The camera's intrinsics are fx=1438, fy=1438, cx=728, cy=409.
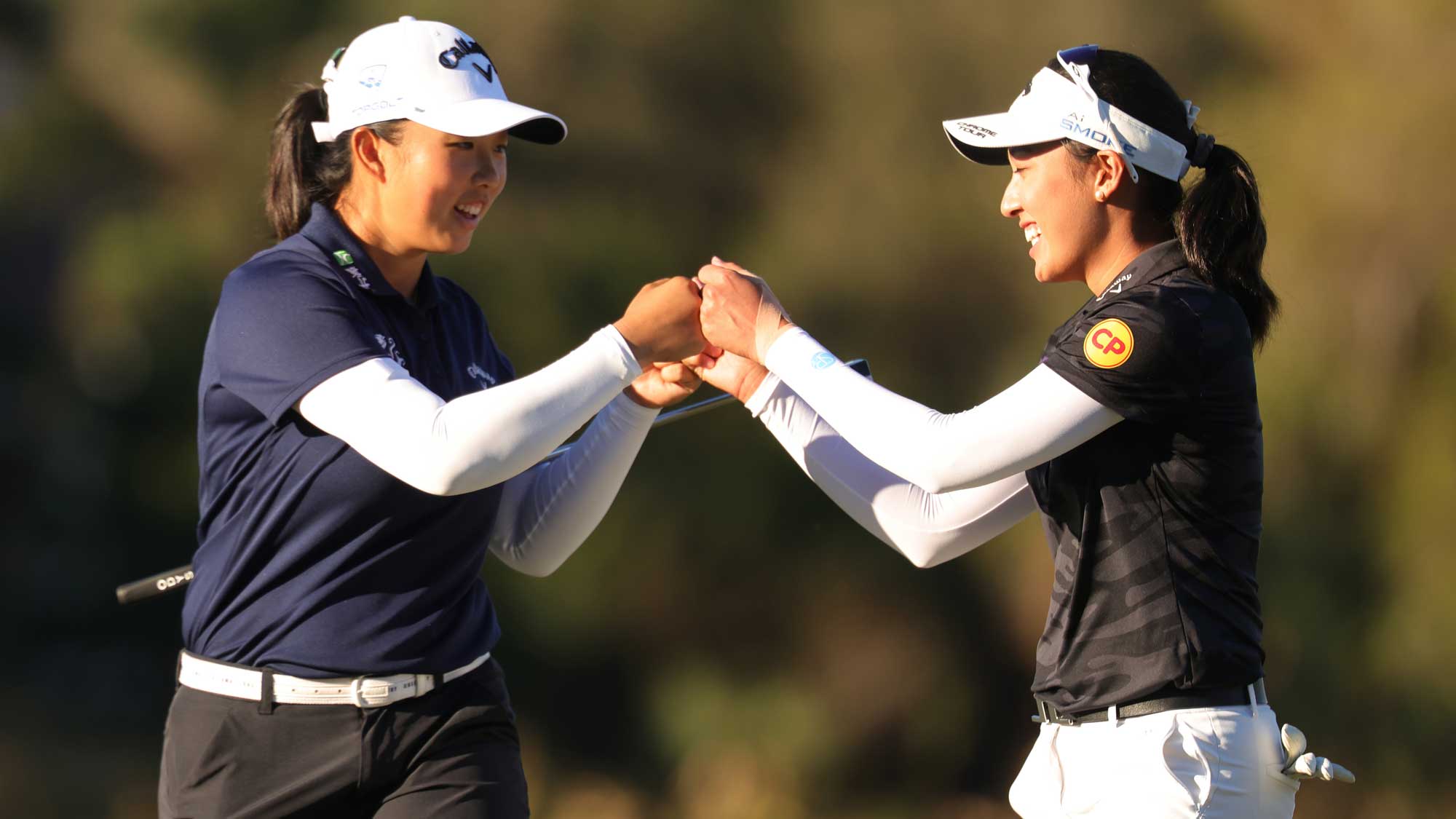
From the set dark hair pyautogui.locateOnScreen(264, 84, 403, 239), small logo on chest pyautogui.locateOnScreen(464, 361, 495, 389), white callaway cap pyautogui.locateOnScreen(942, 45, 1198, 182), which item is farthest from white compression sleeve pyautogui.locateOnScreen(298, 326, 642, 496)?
white callaway cap pyautogui.locateOnScreen(942, 45, 1198, 182)

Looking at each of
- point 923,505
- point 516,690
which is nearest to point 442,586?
point 923,505

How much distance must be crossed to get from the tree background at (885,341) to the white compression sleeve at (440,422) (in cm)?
183

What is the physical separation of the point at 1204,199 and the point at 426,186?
109 centimetres

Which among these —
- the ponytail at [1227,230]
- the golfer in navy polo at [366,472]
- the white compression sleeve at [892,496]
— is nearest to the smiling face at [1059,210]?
the ponytail at [1227,230]

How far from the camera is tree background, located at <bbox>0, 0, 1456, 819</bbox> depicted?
3715mm

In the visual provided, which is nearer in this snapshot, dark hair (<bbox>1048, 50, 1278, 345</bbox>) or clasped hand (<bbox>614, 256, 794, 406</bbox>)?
dark hair (<bbox>1048, 50, 1278, 345</bbox>)

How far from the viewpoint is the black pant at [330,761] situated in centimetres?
192

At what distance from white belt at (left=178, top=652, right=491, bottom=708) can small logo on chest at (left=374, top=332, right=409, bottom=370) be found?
0.43 m

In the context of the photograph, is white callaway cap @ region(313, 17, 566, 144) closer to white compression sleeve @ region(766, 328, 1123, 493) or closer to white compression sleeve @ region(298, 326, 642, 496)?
white compression sleeve @ region(298, 326, 642, 496)

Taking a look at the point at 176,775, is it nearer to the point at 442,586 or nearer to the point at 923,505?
the point at 442,586

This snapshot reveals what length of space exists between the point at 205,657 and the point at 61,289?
1.90 m

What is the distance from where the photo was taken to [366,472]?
76.4 inches

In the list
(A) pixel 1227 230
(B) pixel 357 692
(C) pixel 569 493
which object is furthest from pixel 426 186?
(A) pixel 1227 230

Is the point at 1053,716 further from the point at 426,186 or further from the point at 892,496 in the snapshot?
the point at 426,186
